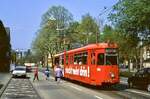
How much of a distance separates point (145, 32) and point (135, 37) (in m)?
0.87

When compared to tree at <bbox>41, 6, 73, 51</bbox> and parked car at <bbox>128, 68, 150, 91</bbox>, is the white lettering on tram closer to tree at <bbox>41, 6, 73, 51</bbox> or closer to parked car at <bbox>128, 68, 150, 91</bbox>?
parked car at <bbox>128, 68, 150, 91</bbox>

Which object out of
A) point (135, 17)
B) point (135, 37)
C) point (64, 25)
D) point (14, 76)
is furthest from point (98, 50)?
point (64, 25)

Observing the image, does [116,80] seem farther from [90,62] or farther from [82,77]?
[82,77]

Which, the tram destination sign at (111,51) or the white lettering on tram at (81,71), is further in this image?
the white lettering on tram at (81,71)

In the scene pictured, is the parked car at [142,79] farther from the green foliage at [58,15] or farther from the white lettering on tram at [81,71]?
the green foliage at [58,15]

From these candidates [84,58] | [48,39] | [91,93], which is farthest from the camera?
[48,39]

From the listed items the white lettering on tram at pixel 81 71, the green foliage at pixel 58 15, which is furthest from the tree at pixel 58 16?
the white lettering on tram at pixel 81 71

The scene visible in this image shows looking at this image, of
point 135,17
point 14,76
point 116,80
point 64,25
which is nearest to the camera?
point 116,80

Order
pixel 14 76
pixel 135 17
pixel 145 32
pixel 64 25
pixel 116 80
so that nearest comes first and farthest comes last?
→ 1. pixel 116 80
2. pixel 135 17
3. pixel 145 32
4. pixel 14 76
5. pixel 64 25

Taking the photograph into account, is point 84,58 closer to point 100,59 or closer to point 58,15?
point 100,59

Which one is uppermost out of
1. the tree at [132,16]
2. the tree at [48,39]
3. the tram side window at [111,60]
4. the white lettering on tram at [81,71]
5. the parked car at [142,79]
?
the tree at [48,39]

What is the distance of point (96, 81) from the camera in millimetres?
33375

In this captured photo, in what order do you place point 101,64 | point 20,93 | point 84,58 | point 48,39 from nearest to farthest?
point 20,93 < point 101,64 < point 84,58 < point 48,39

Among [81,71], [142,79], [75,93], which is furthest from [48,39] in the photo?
[75,93]
